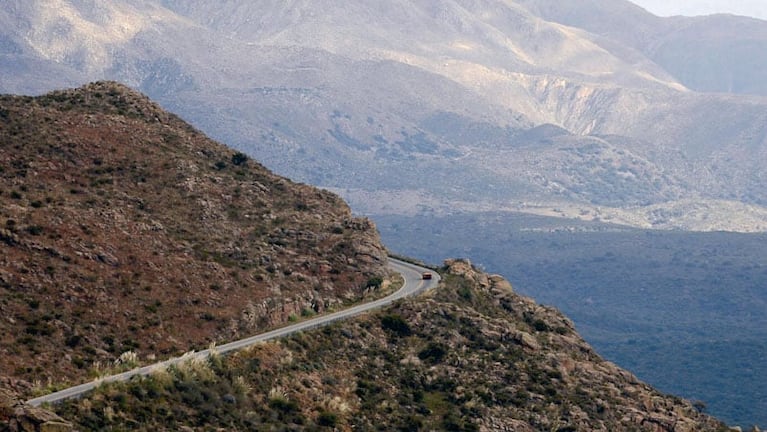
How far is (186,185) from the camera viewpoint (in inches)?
3733

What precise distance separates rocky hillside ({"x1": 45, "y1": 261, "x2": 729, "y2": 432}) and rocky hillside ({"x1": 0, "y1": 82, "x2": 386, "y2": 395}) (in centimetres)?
500

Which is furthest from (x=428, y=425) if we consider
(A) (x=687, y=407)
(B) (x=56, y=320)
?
(A) (x=687, y=407)

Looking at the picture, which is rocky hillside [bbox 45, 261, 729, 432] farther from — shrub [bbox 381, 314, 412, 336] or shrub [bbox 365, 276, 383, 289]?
shrub [bbox 365, 276, 383, 289]

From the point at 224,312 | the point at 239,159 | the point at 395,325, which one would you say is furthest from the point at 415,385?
the point at 239,159

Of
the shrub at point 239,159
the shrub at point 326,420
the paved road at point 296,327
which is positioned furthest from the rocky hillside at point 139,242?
the shrub at point 326,420

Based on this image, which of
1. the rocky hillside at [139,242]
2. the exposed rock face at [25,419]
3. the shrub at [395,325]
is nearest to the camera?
the exposed rock face at [25,419]

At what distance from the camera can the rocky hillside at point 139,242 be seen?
70.7m

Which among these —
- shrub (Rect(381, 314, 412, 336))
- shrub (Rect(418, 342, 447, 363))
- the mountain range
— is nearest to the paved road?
the mountain range

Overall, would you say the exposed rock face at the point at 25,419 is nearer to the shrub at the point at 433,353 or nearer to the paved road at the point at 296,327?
the paved road at the point at 296,327

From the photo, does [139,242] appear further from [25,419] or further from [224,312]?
[25,419]

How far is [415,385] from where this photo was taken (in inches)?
3039

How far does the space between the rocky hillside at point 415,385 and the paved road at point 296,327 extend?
1.07m

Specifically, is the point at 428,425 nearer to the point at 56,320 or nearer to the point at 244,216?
the point at 56,320

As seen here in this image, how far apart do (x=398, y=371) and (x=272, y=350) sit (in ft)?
29.1
